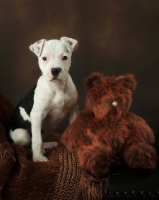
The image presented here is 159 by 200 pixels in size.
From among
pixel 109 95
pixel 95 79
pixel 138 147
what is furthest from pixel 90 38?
pixel 138 147

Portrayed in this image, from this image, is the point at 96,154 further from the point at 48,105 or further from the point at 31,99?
the point at 31,99

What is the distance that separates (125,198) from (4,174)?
58 cm

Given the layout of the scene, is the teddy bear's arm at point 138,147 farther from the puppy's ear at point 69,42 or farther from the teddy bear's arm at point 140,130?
the puppy's ear at point 69,42

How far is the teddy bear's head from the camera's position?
152 centimetres

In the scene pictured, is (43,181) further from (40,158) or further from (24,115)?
(24,115)

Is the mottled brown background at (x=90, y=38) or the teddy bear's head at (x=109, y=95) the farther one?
the mottled brown background at (x=90, y=38)

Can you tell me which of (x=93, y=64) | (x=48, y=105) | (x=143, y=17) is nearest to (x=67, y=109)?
(x=48, y=105)

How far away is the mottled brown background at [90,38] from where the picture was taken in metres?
2.97

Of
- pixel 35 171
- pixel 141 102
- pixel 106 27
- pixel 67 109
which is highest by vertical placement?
pixel 106 27

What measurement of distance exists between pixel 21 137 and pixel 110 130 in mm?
671

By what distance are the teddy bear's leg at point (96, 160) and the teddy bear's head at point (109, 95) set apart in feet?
0.66

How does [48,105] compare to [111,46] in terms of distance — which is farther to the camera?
[111,46]

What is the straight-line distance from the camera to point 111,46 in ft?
10.0

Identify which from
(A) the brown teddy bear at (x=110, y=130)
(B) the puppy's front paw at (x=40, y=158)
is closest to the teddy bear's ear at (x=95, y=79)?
(A) the brown teddy bear at (x=110, y=130)
